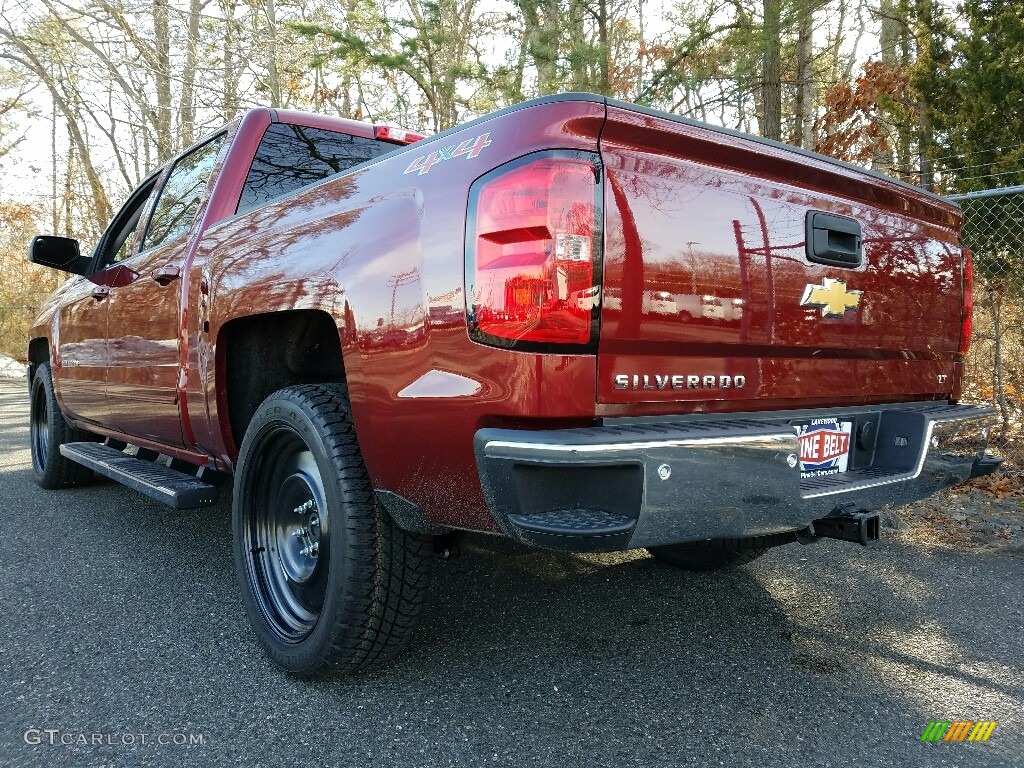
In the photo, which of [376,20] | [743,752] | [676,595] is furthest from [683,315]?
[376,20]

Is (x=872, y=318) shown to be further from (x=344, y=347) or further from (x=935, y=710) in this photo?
(x=344, y=347)

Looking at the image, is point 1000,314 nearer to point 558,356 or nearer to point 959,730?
point 959,730

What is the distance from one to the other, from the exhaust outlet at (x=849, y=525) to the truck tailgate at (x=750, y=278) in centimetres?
34

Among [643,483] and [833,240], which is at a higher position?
[833,240]

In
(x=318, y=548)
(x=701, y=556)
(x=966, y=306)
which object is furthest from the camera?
(x=701, y=556)

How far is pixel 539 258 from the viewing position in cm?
171

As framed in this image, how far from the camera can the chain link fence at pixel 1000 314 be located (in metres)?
5.03

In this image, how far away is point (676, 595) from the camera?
308 centimetres

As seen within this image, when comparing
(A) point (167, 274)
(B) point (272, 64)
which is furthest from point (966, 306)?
(B) point (272, 64)

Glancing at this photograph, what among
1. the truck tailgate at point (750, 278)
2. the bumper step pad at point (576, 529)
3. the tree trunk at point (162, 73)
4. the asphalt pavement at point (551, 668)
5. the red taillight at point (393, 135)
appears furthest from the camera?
the tree trunk at point (162, 73)

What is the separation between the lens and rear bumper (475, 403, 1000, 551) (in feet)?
5.36

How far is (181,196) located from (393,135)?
1094mm

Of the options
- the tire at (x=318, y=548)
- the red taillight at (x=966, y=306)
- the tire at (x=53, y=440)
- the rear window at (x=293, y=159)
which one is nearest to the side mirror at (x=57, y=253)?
the tire at (x=53, y=440)

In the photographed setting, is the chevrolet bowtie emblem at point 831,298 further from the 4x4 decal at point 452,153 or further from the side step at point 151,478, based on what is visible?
the side step at point 151,478
